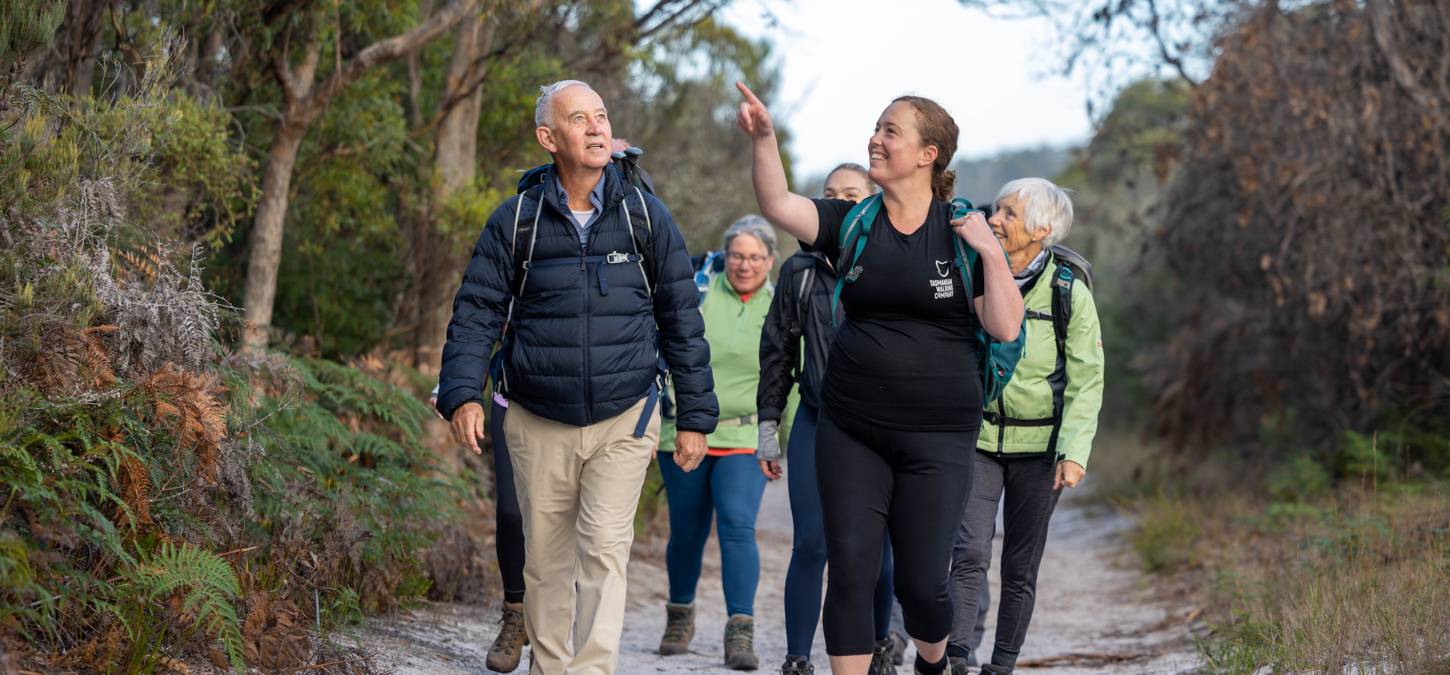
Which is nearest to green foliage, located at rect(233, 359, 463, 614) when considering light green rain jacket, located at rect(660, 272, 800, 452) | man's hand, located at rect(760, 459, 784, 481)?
light green rain jacket, located at rect(660, 272, 800, 452)

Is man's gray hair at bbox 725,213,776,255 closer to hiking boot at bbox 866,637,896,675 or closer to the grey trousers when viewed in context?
the grey trousers

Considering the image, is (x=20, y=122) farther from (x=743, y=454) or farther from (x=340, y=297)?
(x=340, y=297)

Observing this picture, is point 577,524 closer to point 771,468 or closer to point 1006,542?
point 771,468

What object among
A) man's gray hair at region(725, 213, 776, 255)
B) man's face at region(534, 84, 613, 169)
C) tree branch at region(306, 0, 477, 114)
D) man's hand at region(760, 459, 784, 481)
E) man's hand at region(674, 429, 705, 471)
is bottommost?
man's hand at region(760, 459, 784, 481)

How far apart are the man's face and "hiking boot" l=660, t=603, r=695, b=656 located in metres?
2.85

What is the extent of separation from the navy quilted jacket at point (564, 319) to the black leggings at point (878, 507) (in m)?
0.60

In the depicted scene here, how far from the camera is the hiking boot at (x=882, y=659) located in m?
6.35

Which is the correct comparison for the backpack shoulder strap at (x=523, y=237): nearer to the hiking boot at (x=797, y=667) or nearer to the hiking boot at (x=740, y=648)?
the hiking boot at (x=797, y=667)

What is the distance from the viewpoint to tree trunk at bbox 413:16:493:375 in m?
10.3

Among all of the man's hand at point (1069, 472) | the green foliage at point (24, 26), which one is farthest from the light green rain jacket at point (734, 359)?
the green foliage at point (24, 26)

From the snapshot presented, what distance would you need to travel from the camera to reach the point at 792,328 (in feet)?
20.9

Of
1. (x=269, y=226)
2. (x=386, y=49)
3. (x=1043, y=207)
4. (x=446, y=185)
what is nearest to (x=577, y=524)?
(x=1043, y=207)

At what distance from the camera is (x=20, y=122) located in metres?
5.24

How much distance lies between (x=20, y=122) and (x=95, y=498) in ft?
4.82
